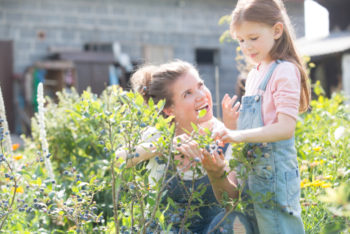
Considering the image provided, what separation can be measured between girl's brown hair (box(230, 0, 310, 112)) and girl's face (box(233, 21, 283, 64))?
0.06 ft

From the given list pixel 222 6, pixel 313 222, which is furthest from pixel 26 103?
pixel 313 222

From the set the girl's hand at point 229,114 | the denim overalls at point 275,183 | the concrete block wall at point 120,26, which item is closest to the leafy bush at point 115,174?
the denim overalls at point 275,183

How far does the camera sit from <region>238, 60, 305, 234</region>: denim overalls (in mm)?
1748

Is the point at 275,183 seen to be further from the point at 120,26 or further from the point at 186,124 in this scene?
the point at 120,26

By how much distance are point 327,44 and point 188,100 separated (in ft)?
32.8

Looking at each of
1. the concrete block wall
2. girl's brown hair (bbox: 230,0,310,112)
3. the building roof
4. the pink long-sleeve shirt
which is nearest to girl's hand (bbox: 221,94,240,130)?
the pink long-sleeve shirt

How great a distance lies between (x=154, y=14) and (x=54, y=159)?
390 inches

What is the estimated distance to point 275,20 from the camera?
183cm

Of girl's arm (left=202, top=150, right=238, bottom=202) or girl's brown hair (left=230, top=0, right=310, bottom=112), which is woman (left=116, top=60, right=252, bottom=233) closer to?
girl's arm (left=202, top=150, right=238, bottom=202)

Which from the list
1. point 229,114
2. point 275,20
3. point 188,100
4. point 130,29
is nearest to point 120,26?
point 130,29

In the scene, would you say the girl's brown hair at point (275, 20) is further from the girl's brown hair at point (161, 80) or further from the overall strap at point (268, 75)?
the girl's brown hair at point (161, 80)

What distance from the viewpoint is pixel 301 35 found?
565 inches

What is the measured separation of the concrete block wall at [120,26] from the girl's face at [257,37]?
10381 millimetres

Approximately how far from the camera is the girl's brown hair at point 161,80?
2.23 meters
